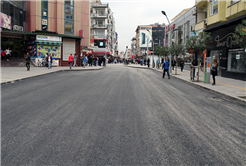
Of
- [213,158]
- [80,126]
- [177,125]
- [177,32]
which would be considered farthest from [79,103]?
[177,32]

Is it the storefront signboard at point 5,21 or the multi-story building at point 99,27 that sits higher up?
the multi-story building at point 99,27

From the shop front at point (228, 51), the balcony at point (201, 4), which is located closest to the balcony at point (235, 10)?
the shop front at point (228, 51)

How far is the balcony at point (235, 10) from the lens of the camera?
51.9 feet

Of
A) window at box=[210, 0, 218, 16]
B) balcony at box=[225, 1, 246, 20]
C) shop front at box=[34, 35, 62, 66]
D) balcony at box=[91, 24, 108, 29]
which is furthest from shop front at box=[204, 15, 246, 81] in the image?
balcony at box=[91, 24, 108, 29]

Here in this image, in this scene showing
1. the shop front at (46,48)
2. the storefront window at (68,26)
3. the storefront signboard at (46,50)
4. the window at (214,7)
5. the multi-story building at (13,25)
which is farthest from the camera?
the storefront window at (68,26)

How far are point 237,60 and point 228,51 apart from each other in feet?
5.93

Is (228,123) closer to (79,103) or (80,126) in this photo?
(80,126)

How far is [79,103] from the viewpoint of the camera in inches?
272

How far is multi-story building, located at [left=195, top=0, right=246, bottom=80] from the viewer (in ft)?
56.0

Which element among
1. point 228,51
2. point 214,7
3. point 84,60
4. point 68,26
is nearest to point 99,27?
point 68,26

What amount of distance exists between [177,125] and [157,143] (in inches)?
48.6

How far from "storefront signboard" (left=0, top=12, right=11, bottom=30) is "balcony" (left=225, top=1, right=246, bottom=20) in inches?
927

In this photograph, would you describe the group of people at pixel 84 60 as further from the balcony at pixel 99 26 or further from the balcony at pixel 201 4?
the balcony at pixel 99 26

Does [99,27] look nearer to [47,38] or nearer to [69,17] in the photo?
[69,17]
